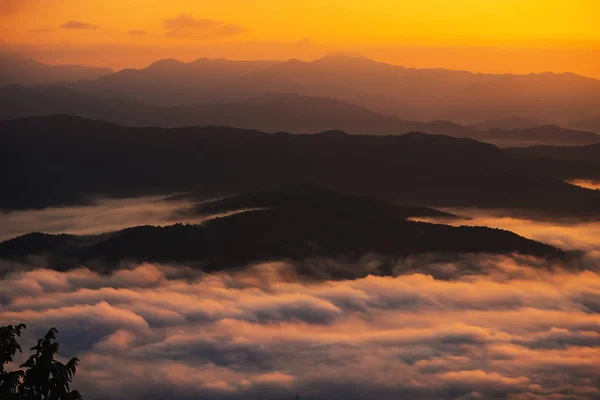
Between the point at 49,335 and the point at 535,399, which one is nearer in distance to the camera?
the point at 49,335

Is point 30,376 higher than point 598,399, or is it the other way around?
point 598,399

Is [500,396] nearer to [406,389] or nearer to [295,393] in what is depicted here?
[406,389]

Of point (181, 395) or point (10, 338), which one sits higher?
point (181, 395)

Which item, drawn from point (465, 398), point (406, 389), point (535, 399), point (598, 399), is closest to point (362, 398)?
point (406, 389)

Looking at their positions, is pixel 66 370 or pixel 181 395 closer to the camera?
pixel 66 370

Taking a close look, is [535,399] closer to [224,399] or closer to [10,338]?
[224,399]

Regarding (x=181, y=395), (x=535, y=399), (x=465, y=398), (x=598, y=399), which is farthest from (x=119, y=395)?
(x=598, y=399)
